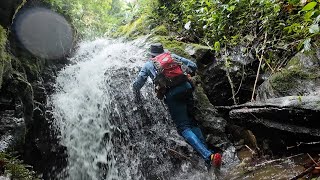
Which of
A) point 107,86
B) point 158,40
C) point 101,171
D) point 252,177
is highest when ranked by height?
point 158,40

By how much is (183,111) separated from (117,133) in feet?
5.53

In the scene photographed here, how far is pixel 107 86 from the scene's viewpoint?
7.66 meters

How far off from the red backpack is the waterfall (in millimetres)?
1184

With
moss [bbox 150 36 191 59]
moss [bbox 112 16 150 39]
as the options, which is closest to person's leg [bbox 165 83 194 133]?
moss [bbox 150 36 191 59]

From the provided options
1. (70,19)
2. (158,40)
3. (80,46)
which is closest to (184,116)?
(158,40)

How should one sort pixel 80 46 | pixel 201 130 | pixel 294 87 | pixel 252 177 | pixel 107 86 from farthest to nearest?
1. pixel 80 46
2. pixel 107 86
3. pixel 201 130
4. pixel 294 87
5. pixel 252 177

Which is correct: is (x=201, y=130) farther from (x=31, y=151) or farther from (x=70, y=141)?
(x=31, y=151)

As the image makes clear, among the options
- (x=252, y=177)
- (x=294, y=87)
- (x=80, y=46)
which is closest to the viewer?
(x=252, y=177)

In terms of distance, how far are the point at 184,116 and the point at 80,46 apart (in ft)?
22.3

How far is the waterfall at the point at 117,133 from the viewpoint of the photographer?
614 centimetres

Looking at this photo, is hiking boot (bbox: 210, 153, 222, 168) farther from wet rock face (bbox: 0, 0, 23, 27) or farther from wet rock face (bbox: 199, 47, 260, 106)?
wet rock face (bbox: 0, 0, 23, 27)

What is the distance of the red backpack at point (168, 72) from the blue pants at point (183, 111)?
143mm

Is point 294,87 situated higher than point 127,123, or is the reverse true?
point 127,123

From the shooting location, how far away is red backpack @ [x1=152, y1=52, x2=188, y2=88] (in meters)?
6.02
